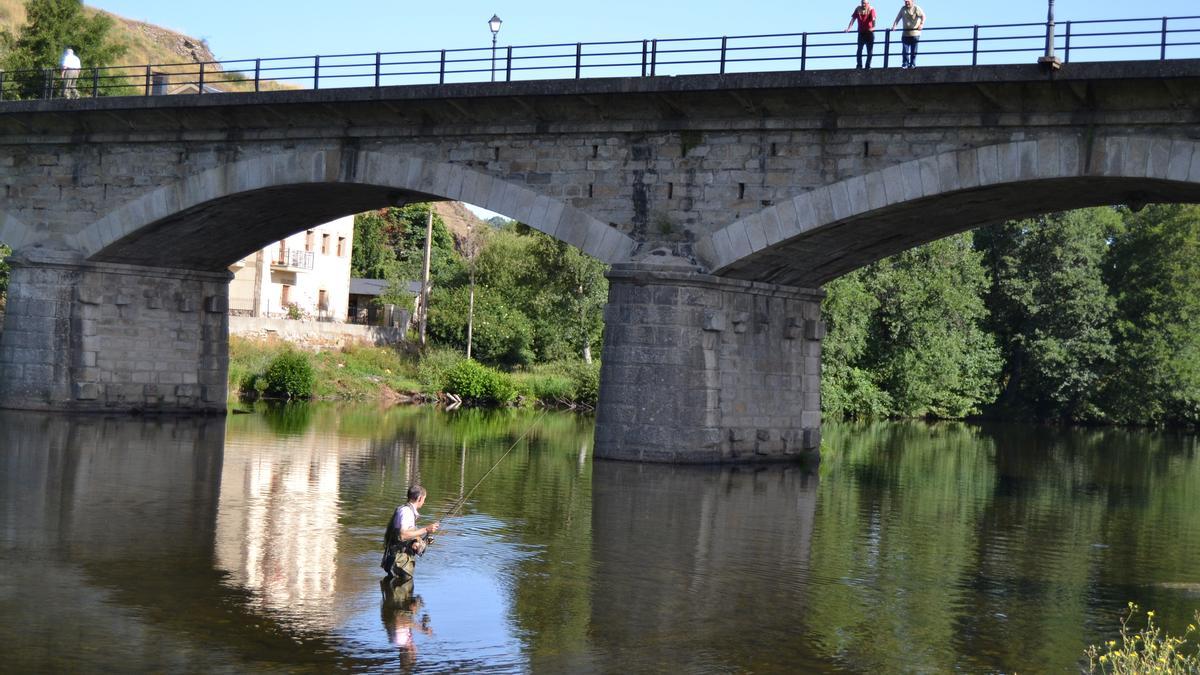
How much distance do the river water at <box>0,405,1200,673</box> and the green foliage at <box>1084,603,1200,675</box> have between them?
32cm

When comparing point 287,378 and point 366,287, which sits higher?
point 366,287

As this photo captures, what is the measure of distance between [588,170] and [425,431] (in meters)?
10.8

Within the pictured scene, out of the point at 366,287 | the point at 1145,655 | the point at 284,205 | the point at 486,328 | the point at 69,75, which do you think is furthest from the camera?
the point at 366,287

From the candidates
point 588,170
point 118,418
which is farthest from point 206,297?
point 588,170

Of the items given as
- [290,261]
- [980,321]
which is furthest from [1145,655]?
[290,261]

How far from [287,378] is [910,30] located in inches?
1053

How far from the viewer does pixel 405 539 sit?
45.7ft

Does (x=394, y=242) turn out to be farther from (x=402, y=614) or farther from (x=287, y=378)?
(x=402, y=614)

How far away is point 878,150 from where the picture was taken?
23.8 meters

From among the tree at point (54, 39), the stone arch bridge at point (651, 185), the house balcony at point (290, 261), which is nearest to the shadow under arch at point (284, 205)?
the stone arch bridge at point (651, 185)

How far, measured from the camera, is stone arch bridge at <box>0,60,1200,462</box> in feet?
74.5

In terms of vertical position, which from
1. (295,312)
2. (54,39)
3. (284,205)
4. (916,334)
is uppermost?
(54,39)

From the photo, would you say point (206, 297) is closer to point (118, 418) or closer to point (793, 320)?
point (118, 418)

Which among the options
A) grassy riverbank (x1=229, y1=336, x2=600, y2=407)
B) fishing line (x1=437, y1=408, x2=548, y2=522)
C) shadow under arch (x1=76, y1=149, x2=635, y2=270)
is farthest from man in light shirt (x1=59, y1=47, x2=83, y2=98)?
grassy riverbank (x1=229, y1=336, x2=600, y2=407)
